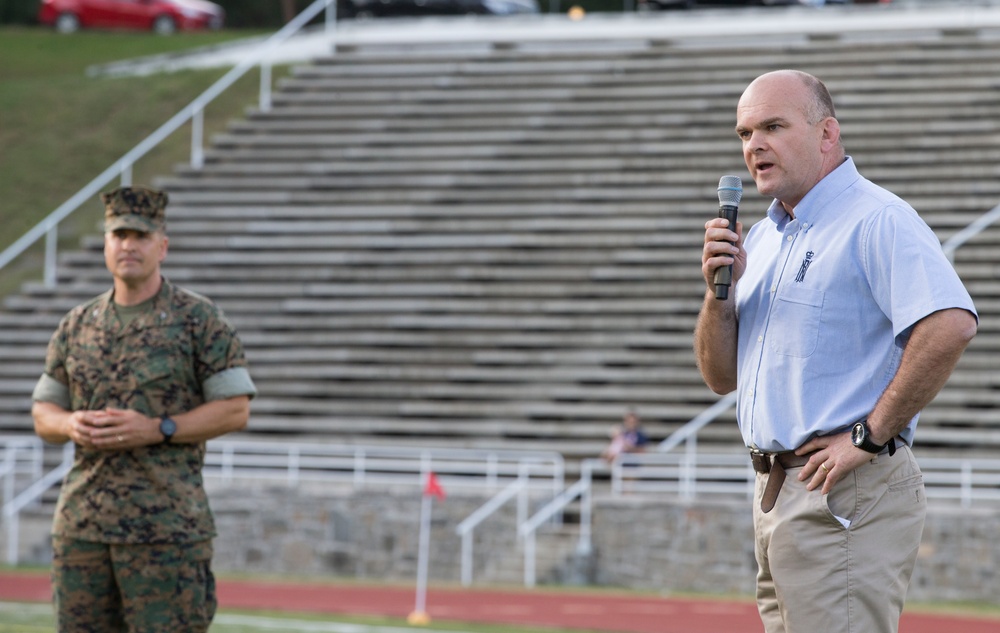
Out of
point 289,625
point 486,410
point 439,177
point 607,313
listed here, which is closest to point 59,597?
point 289,625

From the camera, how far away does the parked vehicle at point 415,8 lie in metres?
31.7

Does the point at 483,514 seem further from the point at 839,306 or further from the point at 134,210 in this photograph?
the point at 839,306


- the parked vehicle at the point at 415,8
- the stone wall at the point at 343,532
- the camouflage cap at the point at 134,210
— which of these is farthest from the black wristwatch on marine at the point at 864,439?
the parked vehicle at the point at 415,8

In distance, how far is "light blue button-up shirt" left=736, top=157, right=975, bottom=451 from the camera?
4238mm

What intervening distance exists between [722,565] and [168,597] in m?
10.3

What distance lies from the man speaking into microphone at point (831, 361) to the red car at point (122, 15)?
4262 cm

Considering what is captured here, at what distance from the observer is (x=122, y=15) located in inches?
1790

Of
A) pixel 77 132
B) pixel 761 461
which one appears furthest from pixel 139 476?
pixel 77 132

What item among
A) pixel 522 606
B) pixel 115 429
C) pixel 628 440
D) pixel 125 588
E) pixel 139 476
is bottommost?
pixel 522 606

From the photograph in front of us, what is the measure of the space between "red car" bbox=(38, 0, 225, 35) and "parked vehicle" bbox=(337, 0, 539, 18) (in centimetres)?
1501

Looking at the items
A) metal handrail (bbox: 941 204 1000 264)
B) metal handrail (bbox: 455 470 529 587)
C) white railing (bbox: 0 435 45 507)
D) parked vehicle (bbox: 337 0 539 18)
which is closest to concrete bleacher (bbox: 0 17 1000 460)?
metal handrail (bbox: 941 204 1000 264)

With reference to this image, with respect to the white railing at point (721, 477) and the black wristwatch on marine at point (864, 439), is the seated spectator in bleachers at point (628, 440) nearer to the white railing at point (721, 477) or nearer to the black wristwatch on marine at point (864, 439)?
the white railing at point (721, 477)

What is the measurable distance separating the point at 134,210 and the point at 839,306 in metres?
2.85

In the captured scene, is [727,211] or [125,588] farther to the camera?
[125,588]
